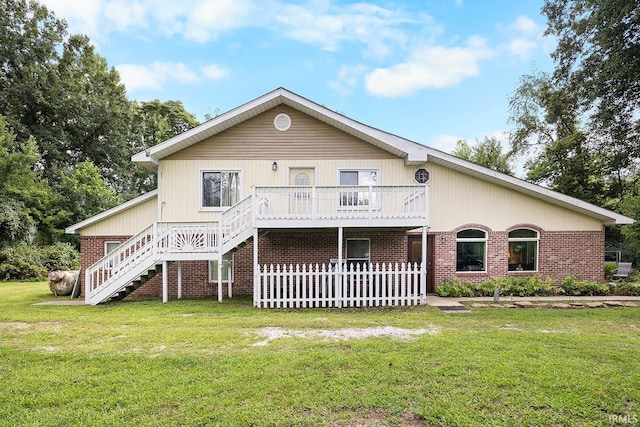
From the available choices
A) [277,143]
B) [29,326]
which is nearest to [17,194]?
[29,326]

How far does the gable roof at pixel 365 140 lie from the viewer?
11219mm

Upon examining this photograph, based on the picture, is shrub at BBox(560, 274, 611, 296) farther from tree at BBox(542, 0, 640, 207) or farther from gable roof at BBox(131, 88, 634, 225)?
tree at BBox(542, 0, 640, 207)

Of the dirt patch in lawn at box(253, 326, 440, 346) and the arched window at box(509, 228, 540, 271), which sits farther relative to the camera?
the arched window at box(509, 228, 540, 271)

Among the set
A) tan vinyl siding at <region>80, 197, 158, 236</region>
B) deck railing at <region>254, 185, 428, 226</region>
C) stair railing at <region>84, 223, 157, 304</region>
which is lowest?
stair railing at <region>84, 223, 157, 304</region>

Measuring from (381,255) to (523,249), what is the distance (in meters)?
5.18

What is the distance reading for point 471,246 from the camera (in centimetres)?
1205

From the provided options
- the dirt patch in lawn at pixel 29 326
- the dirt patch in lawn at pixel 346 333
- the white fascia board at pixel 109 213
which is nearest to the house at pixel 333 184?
the white fascia board at pixel 109 213

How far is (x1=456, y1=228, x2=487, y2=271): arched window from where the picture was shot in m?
12.0

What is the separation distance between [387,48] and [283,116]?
11.9m

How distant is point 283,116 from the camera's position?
38.9ft

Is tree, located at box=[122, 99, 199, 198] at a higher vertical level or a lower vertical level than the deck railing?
higher

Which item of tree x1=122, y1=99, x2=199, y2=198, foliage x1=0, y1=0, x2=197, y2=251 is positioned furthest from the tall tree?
foliage x1=0, y1=0, x2=197, y2=251

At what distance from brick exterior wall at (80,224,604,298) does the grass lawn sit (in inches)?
170

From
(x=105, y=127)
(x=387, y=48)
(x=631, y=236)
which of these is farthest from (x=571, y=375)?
(x=105, y=127)
